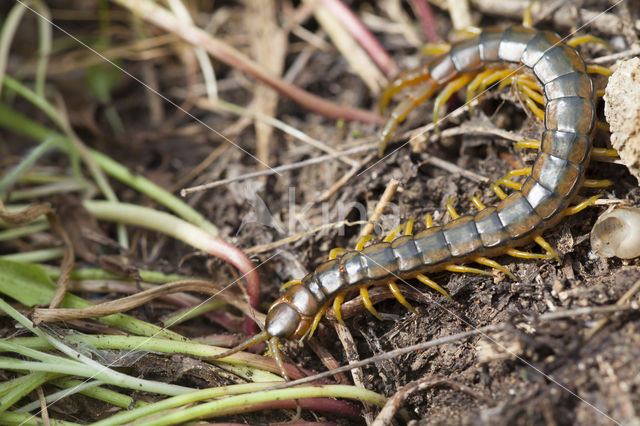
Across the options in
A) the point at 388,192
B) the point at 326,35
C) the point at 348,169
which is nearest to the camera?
the point at 388,192

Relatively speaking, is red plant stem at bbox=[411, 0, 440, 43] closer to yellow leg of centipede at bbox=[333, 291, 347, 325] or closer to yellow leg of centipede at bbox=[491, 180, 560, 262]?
yellow leg of centipede at bbox=[491, 180, 560, 262]

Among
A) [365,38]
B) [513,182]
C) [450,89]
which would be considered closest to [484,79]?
[450,89]

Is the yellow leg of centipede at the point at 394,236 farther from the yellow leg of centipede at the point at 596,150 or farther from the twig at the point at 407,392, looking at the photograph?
the yellow leg of centipede at the point at 596,150

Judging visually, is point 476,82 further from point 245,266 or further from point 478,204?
point 245,266

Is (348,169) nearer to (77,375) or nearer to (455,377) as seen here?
(455,377)

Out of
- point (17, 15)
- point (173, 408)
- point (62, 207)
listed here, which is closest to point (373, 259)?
point (173, 408)

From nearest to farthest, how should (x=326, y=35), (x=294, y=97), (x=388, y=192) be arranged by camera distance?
1. (x=388, y=192)
2. (x=294, y=97)
3. (x=326, y=35)

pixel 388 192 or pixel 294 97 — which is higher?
pixel 294 97

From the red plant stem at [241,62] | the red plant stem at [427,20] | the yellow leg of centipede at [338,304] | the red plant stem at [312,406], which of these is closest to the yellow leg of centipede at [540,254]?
the yellow leg of centipede at [338,304]
